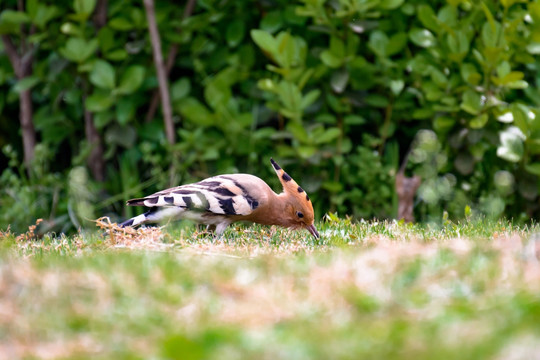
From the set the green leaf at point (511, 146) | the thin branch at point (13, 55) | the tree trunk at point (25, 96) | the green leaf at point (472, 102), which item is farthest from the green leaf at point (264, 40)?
the thin branch at point (13, 55)

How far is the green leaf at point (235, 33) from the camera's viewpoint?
754 centimetres

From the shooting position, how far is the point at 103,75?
7410 mm

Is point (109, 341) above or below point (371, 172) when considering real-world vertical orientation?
above

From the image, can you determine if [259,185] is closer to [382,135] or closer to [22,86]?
[382,135]

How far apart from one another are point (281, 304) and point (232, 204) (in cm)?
210

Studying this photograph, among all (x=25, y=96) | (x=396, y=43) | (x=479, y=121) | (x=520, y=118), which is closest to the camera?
(x=520, y=118)

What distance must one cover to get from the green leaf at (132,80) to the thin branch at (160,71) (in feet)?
0.56

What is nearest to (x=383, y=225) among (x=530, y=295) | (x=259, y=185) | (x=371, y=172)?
(x=259, y=185)

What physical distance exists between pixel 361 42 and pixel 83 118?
113 inches

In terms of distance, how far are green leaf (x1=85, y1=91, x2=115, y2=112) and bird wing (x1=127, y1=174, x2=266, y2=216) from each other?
2.15 m

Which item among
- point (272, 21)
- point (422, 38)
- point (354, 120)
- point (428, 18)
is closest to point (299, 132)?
point (354, 120)

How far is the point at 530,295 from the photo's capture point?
127 inches

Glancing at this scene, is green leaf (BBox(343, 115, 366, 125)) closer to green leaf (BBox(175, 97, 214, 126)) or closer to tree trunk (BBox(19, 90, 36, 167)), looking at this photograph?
green leaf (BBox(175, 97, 214, 126))

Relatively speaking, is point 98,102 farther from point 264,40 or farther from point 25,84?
point 264,40
